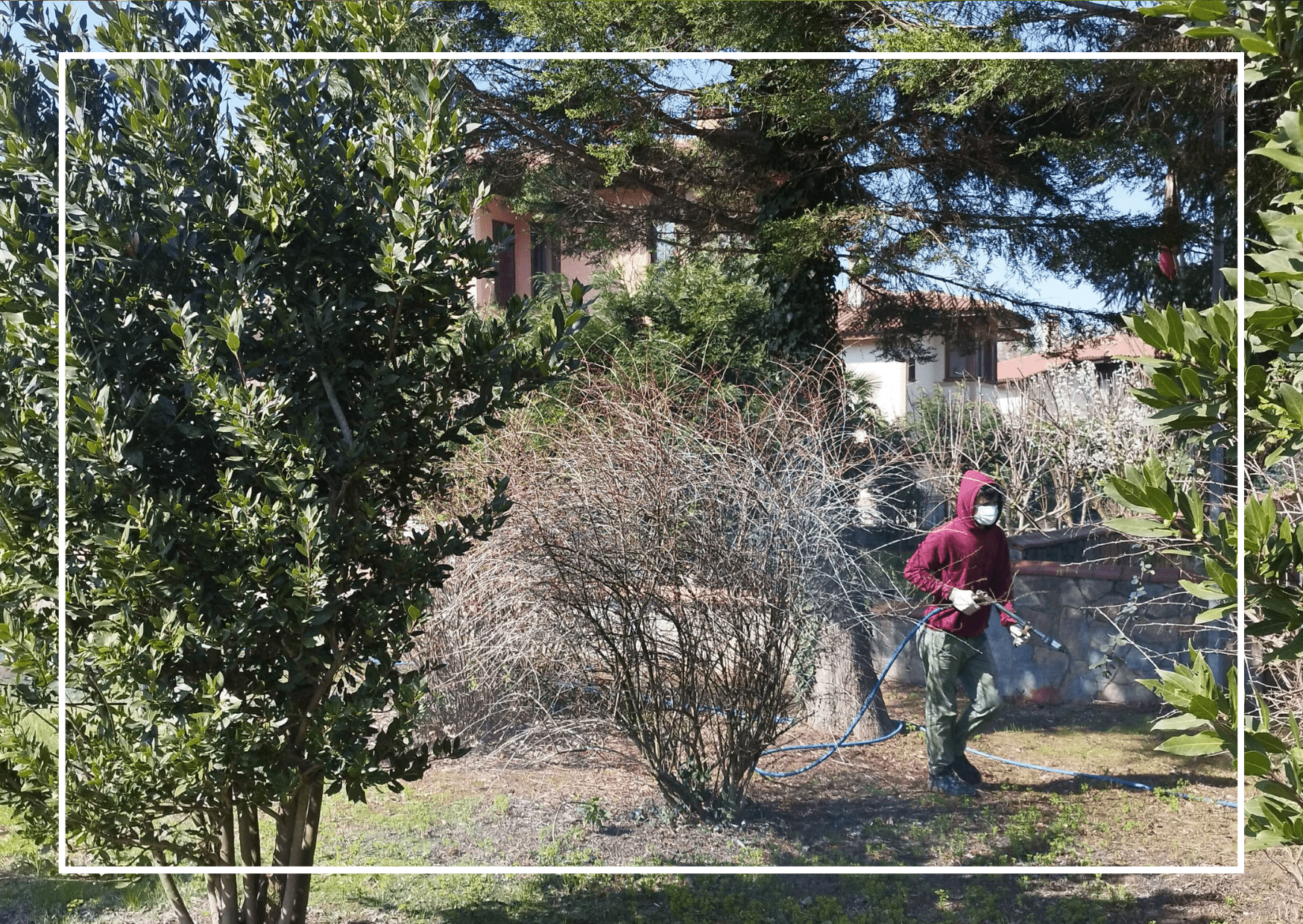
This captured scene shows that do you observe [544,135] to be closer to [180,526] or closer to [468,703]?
[468,703]

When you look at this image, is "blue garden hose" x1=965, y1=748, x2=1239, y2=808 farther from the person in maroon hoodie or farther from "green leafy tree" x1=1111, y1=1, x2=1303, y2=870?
"green leafy tree" x1=1111, y1=1, x2=1303, y2=870

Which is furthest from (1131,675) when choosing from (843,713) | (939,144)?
(939,144)

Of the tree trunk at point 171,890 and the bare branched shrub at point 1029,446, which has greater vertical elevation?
the bare branched shrub at point 1029,446

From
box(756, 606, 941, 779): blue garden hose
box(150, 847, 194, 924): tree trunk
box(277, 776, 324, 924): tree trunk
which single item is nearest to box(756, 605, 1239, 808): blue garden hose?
box(756, 606, 941, 779): blue garden hose

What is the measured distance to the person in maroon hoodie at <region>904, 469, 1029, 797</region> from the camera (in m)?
4.98

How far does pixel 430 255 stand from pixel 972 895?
128 inches

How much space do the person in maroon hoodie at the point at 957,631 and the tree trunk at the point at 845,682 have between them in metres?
0.28

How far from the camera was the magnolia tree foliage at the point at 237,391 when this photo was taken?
2336 millimetres

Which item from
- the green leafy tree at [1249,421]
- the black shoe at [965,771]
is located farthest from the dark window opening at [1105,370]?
the green leafy tree at [1249,421]

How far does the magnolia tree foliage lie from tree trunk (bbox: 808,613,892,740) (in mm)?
2438

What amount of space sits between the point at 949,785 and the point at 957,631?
0.78m

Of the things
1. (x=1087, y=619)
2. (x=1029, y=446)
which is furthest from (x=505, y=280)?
(x=1087, y=619)

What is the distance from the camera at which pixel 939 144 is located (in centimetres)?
547

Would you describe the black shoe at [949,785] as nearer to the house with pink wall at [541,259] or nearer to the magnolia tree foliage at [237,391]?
the magnolia tree foliage at [237,391]
